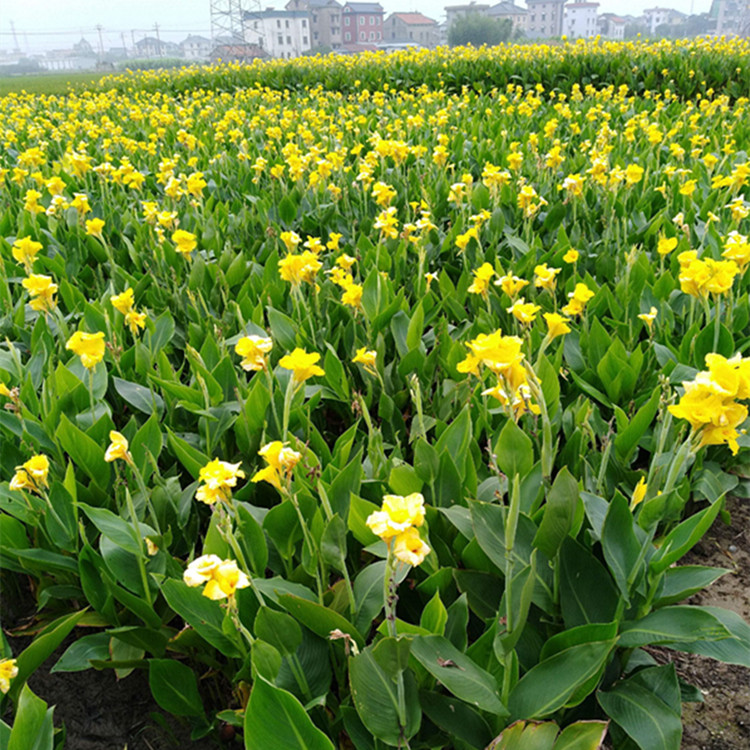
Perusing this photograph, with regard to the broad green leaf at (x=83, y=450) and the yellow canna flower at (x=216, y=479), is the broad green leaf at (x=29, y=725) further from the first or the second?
the broad green leaf at (x=83, y=450)

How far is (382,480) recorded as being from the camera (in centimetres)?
156

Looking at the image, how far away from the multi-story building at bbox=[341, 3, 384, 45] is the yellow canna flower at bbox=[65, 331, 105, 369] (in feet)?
395

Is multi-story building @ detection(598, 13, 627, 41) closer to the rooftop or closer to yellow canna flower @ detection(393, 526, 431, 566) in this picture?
the rooftop

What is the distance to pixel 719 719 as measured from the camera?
4.75 feet

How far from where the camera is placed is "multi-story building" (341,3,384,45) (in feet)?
358

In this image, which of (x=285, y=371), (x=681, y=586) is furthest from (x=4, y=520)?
(x=681, y=586)

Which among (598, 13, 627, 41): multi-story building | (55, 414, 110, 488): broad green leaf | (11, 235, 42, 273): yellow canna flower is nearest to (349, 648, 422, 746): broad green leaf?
(55, 414, 110, 488): broad green leaf

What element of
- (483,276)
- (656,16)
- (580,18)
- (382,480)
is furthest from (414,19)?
(382,480)

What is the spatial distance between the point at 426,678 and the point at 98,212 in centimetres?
353

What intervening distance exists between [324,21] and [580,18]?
64384 mm

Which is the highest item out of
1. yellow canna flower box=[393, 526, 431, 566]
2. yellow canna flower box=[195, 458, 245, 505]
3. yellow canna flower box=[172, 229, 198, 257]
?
yellow canna flower box=[172, 229, 198, 257]

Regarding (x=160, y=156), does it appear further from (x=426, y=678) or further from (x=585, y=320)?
(x=426, y=678)

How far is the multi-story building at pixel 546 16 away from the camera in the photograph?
12406 cm

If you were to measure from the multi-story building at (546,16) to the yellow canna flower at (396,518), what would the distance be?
14157cm
